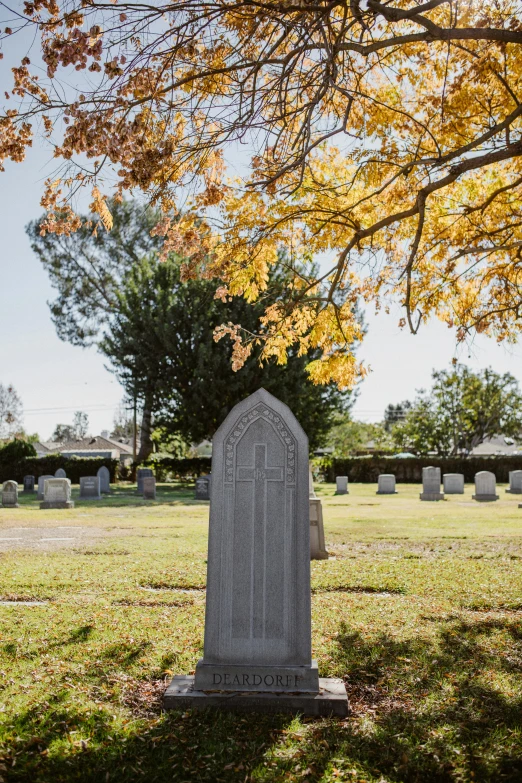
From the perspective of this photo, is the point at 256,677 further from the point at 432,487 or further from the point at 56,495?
the point at 432,487

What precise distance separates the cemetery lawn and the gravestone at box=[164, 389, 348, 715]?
232mm

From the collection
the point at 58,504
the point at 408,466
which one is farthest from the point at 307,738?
the point at 408,466

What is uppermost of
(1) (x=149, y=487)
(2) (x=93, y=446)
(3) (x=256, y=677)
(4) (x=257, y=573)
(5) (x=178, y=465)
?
(2) (x=93, y=446)

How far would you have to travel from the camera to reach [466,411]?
46406 mm

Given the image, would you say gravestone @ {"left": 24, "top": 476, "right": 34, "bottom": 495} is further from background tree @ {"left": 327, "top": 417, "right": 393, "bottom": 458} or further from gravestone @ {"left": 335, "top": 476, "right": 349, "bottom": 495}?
background tree @ {"left": 327, "top": 417, "right": 393, "bottom": 458}

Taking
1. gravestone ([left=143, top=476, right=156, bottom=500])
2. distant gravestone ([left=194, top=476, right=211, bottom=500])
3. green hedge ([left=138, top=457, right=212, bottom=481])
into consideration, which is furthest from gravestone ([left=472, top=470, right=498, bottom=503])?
green hedge ([left=138, top=457, right=212, bottom=481])

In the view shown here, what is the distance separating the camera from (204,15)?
220 inches

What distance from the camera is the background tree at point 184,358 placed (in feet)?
94.2

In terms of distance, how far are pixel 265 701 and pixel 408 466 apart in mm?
39479

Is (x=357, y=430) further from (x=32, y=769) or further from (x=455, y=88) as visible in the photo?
(x=32, y=769)

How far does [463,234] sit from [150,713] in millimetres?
8512

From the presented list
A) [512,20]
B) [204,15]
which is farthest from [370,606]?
[512,20]

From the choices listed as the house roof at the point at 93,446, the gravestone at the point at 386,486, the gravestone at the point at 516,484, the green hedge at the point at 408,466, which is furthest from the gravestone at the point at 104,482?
the house roof at the point at 93,446

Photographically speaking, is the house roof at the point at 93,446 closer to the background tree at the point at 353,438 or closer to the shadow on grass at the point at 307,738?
the background tree at the point at 353,438
